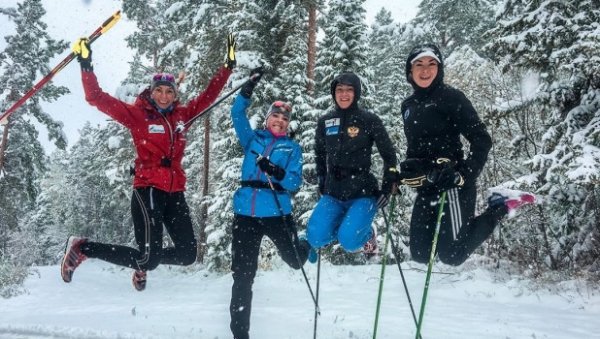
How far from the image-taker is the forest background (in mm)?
8477

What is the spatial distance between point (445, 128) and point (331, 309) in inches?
149

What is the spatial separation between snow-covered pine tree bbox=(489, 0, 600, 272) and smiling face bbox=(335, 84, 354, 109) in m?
4.21

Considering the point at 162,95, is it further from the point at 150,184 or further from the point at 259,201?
the point at 259,201

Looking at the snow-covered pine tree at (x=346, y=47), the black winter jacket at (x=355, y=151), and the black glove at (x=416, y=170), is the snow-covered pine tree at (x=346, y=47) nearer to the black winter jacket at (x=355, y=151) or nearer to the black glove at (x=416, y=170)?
the black winter jacket at (x=355, y=151)

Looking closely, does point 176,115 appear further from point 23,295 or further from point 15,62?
point 15,62

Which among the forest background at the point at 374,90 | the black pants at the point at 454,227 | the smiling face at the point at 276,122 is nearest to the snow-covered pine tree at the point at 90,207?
the forest background at the point at 374,90

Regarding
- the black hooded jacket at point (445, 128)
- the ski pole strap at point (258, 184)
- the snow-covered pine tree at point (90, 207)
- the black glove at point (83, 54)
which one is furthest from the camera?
the snow-covered pine tree at point (90, 207)

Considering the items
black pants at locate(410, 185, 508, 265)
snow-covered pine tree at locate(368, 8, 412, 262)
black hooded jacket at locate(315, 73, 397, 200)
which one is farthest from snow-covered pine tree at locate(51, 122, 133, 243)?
black pants at locate(410, 185, 508, 265)

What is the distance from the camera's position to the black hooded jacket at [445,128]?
502 cm

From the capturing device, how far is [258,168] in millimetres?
5750

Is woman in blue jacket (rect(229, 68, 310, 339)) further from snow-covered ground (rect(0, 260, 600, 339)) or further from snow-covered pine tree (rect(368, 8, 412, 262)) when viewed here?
snow-covered pine tree (rect(368, 8, 412, 262))

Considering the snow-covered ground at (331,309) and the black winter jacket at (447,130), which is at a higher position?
the black winter jacket at (447,130)

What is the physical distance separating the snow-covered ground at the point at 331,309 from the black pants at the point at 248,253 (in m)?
0.78

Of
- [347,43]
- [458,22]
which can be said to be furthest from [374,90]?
[458,22]
